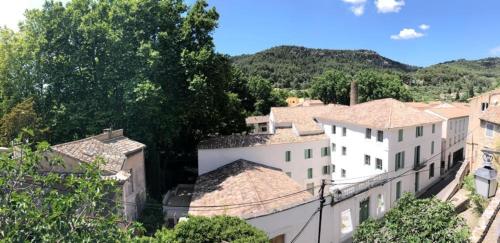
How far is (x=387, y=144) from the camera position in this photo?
1203 inches

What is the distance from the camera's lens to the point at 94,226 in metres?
→ 6.69

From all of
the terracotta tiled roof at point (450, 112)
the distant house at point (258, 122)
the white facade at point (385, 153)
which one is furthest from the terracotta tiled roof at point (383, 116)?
the distant house at point (258, 122)

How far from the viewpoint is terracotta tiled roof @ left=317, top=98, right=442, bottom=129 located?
31.3m

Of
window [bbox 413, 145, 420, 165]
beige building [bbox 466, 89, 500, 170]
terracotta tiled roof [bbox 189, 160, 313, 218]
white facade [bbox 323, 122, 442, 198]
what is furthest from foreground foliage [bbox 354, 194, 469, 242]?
window [bbox 413, 145, 420, 165]

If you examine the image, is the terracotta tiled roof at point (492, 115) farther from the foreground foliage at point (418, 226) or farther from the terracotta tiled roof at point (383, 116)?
the foreground foliage at point (418, 226)

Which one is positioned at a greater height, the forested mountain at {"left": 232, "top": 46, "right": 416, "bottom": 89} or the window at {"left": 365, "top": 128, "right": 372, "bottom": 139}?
the forested mountain at {"left": 232, "top": 46, "right": 416, "bottom": 89}

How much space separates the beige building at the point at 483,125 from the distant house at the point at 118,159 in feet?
87.0

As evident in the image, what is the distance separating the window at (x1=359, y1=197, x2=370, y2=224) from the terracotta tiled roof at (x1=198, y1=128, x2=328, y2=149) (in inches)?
321

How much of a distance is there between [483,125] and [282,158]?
56.4 feet

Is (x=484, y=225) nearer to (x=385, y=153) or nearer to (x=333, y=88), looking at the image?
(x=385, y=153)

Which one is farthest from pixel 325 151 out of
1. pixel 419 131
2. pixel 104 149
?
pixel 104 149

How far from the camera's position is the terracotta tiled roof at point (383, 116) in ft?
103

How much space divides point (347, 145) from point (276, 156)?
908 centimetres

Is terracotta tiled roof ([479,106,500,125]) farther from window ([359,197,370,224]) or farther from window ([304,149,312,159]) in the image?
window ([304,149,312,159])
